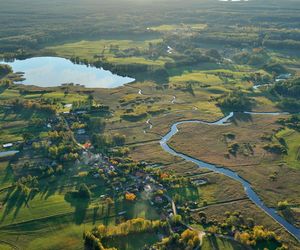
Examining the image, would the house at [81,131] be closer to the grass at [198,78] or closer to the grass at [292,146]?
the grass at [292,146]

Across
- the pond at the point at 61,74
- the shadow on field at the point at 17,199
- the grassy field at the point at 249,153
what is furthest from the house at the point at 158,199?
the pond at the point at 61,74

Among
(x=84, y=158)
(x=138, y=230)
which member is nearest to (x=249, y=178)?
(x=138, y=230)

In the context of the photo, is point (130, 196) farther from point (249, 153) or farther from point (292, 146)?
point (292, 146)

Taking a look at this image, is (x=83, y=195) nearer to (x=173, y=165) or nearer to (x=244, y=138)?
(x=173, y=165)

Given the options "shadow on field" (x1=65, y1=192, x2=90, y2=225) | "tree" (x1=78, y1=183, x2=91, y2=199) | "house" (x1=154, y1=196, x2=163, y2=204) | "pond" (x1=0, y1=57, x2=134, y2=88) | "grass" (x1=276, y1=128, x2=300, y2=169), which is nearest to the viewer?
"shadow on field" (x1=65, y1=192, x2=90, y2=225)

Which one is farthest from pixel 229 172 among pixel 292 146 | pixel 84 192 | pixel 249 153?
pixel 84 192

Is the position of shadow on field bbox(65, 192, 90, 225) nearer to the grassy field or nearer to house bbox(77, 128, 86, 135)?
house bbox(77, 128, 86, 135)

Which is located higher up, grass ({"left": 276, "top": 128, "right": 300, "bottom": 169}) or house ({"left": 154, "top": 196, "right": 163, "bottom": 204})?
house ({"left": 154, "top": 196, "right": 163, "bottom": 204})

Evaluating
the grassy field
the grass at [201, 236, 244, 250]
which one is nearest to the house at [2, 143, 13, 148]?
the grassy field
